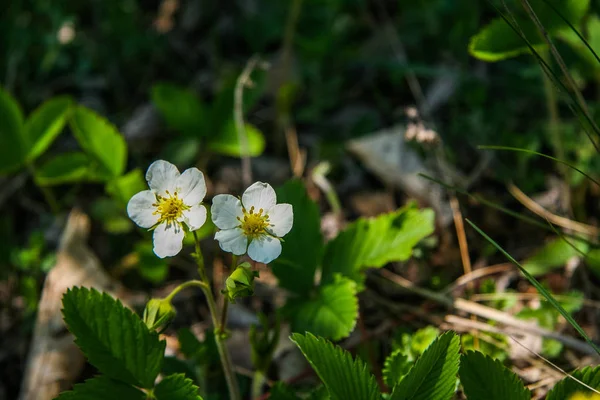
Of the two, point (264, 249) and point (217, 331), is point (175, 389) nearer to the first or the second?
point (217, 331)

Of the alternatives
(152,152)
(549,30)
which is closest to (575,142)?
(549,30)

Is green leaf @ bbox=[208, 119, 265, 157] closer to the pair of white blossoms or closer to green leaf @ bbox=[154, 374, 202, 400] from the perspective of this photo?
the pair of white blossoms

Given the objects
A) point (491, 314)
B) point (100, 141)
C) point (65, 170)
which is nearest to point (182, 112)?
point (100, 141)

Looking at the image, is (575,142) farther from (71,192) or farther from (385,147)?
(71,192)

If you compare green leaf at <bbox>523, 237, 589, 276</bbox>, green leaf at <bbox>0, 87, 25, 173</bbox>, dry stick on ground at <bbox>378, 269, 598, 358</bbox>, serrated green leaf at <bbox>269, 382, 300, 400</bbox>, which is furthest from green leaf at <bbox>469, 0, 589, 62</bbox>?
green leaf at <bbox>0, 87, 25, 173</bbox>

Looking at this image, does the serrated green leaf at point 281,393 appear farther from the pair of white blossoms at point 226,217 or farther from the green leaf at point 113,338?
the pair of white blossoms at point 226,217
